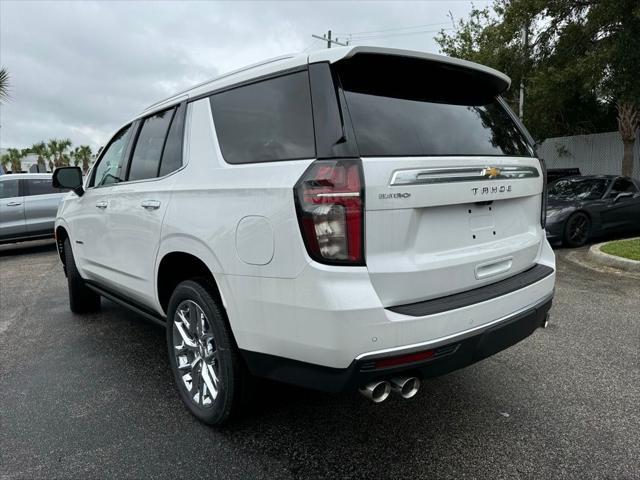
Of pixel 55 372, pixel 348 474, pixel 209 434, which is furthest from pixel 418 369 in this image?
pixel 55 372

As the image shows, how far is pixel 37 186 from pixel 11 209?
0.75 metres

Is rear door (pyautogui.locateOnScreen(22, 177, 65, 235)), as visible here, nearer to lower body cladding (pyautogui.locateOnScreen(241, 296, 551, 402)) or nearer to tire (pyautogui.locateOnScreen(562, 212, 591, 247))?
lower body cladding (pyautogui.locateOnScreen(241, 296, 551, 402))

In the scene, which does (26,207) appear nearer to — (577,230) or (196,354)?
(196,354)

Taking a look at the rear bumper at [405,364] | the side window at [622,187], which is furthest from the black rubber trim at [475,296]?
the side window at [622,187]

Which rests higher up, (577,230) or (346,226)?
(346,226)

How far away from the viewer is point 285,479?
2.27 metres

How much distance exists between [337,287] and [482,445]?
129cm

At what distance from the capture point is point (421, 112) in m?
2.38

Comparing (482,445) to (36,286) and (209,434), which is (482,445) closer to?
(209,434)

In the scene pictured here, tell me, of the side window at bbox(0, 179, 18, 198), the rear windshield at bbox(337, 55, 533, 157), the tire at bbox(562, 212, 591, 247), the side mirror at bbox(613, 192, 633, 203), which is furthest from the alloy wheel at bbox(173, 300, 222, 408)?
the side window at bbox(0, 179, 18, 198)

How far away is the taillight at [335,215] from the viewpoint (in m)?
1.98

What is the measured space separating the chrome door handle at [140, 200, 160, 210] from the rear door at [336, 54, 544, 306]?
4.69 ft

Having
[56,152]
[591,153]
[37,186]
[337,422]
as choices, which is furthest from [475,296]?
[56,152]

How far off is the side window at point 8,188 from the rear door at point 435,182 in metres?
10.6
